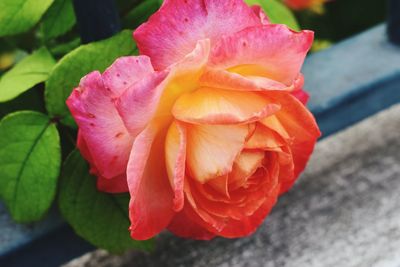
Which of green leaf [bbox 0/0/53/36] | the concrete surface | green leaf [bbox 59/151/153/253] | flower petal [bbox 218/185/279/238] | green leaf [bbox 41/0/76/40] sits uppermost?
green leaf [bbox 0/0/53/36]

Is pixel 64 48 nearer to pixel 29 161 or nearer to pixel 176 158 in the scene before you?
pixel 29 161

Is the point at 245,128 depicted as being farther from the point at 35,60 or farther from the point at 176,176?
the point at 35,60

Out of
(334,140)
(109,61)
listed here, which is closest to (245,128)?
(109,61)

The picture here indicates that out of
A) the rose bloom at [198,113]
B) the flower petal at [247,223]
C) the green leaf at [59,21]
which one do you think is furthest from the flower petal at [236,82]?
the green leaf at [59,21]

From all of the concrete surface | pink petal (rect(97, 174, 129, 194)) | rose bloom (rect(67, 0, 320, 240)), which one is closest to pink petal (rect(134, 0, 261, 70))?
rose bloom (rect(67, 0, 320, 240))

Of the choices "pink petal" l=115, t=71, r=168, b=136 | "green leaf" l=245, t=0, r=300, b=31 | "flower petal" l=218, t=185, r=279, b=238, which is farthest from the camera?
"green leaf" l=245, t=0, r=300, b=31

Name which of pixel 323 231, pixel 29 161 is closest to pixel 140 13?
pixel 29 161

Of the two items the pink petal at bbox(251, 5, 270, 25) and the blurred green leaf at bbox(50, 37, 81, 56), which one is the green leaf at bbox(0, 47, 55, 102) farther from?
the pink petal at bbox(251, 5, 270, 25)

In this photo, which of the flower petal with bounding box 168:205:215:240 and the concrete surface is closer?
the flower petal with bounding box 168:205:215:240
